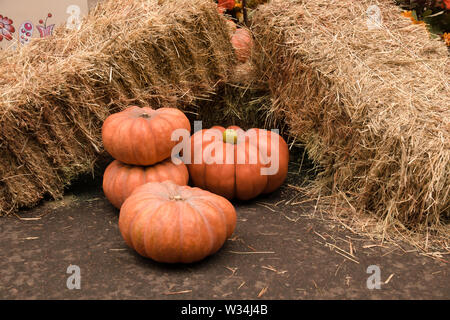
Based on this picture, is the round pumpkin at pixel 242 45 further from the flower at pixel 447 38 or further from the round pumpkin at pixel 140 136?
the flower at pixel 447 38

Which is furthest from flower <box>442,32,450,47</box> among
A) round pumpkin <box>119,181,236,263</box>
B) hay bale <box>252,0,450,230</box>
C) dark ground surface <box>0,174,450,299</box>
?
round pumpkin <box>119,181,236,263</box>

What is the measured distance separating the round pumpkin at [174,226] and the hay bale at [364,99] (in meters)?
1.12

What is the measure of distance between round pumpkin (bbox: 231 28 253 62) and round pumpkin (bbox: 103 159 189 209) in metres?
1.81

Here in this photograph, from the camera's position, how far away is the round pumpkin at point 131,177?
373 cm

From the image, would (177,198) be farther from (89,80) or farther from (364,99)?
(364,99)

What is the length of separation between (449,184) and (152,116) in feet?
6.68

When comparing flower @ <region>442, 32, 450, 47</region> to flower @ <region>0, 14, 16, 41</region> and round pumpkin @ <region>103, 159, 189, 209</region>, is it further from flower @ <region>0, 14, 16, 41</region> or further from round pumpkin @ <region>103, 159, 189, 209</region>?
flower @ <region>0, 14, 16, 41</region>

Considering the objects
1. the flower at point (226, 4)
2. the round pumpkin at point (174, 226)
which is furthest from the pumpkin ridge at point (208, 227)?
the flower at point (226, 4)

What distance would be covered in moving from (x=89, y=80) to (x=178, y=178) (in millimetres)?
955

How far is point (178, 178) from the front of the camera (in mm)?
3834

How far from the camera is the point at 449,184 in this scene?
10.6ft

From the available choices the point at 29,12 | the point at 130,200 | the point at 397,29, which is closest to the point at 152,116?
the point at 130,200

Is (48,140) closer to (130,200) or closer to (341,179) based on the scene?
(130,200)

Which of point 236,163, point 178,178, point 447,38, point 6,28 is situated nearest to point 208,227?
point 178,178
